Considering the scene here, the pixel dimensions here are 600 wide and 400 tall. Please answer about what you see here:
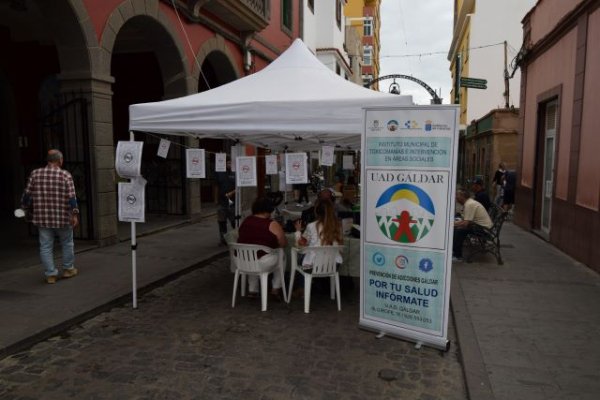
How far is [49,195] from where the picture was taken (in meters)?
5.84

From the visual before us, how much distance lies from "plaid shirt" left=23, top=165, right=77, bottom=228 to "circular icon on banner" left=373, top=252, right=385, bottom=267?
392cm

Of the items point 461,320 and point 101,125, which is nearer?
point 461,320

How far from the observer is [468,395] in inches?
139

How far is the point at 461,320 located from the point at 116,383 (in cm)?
343

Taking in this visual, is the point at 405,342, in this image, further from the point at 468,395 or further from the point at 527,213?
the point at 527,213

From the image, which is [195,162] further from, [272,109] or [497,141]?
[497,141]

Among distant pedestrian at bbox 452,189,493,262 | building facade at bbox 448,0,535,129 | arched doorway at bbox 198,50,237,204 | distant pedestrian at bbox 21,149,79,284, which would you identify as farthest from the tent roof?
building facade at bbox 448,0,535,129

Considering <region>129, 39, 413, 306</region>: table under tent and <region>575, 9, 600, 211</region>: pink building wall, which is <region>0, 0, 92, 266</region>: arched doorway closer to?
<region>129, 39, 413, 306</region>: table under tent

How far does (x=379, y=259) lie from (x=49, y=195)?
4.13 m

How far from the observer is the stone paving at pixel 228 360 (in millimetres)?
3562

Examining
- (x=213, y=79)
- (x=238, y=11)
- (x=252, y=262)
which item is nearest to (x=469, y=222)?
(x=252, y=262)

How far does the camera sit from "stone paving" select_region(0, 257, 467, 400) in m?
3.56

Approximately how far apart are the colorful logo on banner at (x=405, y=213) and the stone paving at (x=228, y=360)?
108 cm

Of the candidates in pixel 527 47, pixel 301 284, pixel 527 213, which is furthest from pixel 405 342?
pixel 527 47
